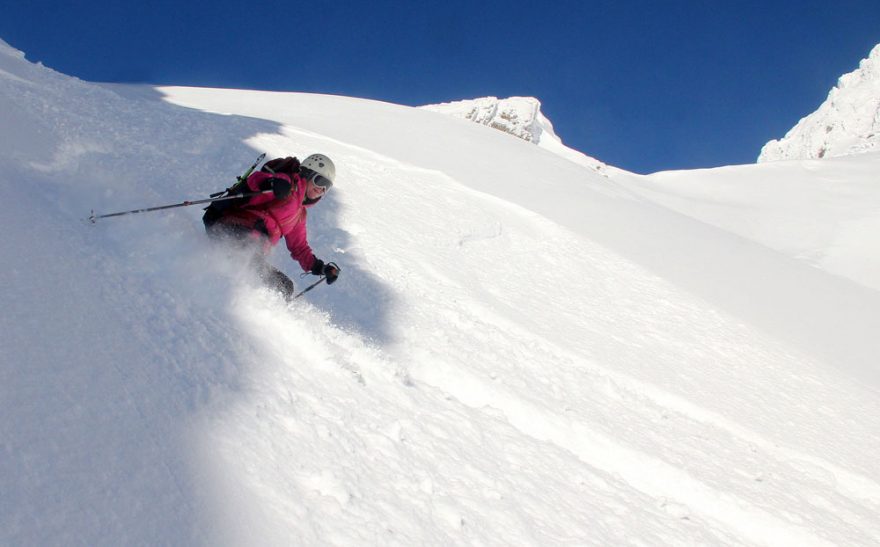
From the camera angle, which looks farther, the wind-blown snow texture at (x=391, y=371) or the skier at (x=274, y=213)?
the skier at (x=274, y=213)

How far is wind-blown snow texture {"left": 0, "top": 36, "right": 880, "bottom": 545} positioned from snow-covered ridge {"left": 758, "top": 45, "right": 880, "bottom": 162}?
363 feet

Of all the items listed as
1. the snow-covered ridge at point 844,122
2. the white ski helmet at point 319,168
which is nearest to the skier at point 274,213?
the white ski helmet at point 319,168

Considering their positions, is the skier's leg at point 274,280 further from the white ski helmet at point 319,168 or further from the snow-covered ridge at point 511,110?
the snow-covered ridge at point 511,110

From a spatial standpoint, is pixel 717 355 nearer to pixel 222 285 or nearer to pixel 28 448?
pixel 222 285

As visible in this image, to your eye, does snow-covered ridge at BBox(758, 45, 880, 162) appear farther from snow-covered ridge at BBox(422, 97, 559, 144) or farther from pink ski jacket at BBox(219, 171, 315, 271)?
pink ski jacket at BBox(219, 171, 315, 271)

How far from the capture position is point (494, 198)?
1240 cm

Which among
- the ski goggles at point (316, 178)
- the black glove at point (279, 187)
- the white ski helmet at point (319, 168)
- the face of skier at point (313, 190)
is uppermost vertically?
the white ski helmet at point (319, 168)

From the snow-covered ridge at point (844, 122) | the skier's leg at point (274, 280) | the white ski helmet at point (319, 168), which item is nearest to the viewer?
the skier's leg at point (274, 280)

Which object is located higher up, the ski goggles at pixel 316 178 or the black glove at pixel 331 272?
the ski goggles at pixel 316 178

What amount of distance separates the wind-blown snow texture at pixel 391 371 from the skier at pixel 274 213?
11.3 inches

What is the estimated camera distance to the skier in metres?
5.38

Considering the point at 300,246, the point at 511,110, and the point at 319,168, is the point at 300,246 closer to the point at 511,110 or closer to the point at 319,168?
the point at 319,168

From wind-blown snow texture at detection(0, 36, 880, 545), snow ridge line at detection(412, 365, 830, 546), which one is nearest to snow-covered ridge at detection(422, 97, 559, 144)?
wind-blown snow texture at detection(0, 36, 880, 545)

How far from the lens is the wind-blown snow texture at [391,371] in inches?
107
